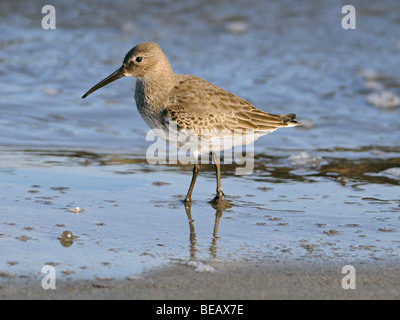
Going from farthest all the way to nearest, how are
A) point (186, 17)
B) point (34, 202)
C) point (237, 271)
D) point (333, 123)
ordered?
1. point (186, 17)
2. point (333, 123)
3. point (34, 202)
4. point (237, 271)

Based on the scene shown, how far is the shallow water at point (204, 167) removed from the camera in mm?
5285

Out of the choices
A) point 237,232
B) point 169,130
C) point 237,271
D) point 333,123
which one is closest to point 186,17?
point 333,123

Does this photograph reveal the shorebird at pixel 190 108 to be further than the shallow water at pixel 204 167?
Yes

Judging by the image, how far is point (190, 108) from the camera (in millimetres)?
6562

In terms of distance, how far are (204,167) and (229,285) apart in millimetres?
3523

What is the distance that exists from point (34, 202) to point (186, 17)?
8683 millimetres

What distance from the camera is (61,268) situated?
15.1ft

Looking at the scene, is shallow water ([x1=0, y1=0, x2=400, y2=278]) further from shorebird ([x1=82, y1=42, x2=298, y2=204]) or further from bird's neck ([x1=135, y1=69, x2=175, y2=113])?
bird's neck ([x1=135, y1=69, x2=175, y2=113])
